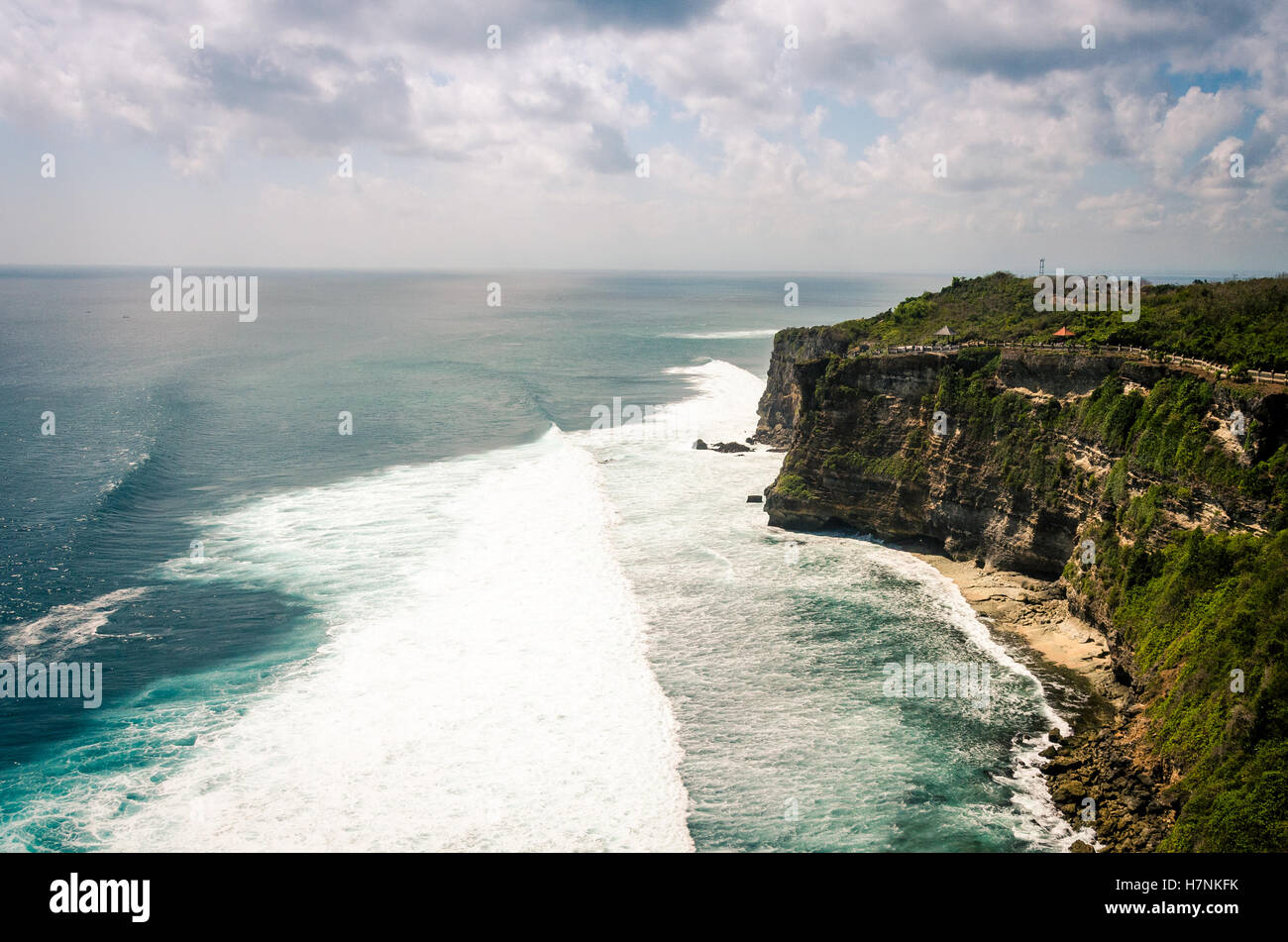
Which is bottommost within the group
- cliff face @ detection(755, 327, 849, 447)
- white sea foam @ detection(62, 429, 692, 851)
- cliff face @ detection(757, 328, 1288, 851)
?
white sea foam @ detection(62, 429, 692, 851)

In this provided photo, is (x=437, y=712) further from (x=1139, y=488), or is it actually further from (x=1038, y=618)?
(x=1139, y=488)

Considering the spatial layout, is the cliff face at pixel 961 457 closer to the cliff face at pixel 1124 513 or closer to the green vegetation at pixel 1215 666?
the cliff face at pixel 1124 513

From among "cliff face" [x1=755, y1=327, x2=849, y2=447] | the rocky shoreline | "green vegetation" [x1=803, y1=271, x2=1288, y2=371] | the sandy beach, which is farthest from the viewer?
"cliff face" [x1=755, y1=327, x2=849, y2=447]

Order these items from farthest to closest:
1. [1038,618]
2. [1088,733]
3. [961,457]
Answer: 1. [961,457]
2. [1038,618]
3. [1088,733]

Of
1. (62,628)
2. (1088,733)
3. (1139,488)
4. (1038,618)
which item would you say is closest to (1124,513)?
(1139,488)

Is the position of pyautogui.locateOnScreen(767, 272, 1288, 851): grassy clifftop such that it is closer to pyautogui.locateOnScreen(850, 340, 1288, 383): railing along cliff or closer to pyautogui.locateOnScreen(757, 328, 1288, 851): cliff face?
pyautogui.locateOnScreen(757, 328, 1288, 851): cliff face

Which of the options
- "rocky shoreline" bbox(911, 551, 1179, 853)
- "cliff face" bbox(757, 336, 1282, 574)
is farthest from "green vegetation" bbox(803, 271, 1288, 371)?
"rocky shoreline" bbox(911, 551, 1179, 853)
